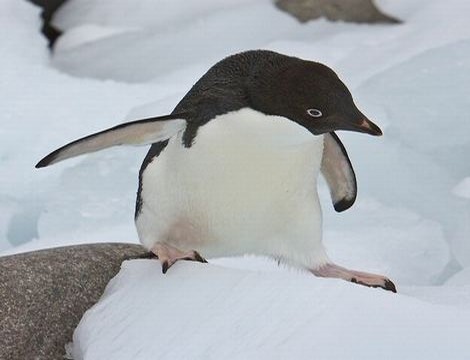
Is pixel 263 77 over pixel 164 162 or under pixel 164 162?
over

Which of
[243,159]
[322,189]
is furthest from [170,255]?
[322,189]

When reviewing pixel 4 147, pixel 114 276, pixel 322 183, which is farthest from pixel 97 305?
pixel 4 147

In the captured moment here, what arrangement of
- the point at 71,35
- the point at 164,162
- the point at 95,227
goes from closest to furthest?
the point at 164,162
the point at 95,227
the point at 71,35

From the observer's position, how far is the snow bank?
3.53 feet

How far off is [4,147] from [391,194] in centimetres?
95

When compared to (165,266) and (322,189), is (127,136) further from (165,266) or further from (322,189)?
(322,189)

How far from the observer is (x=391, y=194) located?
2318mm

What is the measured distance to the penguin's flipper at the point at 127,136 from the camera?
4.60 ft

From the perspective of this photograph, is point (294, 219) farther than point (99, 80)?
No

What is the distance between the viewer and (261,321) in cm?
116

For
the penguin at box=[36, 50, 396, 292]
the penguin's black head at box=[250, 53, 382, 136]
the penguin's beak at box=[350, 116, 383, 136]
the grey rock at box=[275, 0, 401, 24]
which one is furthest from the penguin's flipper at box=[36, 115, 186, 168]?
the grey rock at box=[275, 0, 401, 24]

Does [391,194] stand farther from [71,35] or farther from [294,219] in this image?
[71,35]

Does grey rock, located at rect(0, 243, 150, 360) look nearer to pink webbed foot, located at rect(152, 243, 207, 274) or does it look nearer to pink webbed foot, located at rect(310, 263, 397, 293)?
pink webbed foot, located at rect(152, 243, 207, 274)

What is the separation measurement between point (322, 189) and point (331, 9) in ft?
3.84
